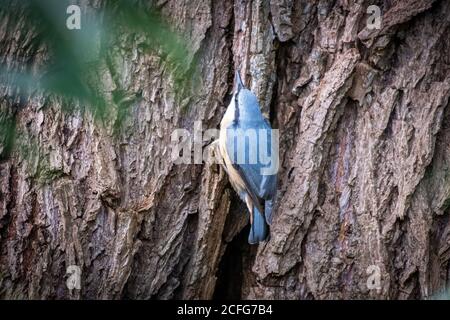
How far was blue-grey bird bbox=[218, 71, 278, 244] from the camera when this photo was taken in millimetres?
2896

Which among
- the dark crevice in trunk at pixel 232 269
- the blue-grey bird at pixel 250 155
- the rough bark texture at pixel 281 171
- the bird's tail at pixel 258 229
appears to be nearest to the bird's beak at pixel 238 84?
the blue-grey bird at pixel 250 155

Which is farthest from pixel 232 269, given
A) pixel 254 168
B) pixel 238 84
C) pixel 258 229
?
pixel 238 84

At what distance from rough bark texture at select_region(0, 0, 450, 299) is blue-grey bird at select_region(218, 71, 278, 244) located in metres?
0.09

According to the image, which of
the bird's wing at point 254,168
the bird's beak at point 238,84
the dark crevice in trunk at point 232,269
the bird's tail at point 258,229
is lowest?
the dark crevice in trunk at point 232,269

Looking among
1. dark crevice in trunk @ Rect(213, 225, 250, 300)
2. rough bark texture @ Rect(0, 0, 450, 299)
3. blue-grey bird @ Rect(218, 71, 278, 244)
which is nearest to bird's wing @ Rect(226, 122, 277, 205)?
blue-grey bird @ Rect(218, 71, 278, 244)

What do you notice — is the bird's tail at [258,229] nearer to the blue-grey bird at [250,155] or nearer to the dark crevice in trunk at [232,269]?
the blue-grey bird at [250,155]

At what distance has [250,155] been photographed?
3.09 m

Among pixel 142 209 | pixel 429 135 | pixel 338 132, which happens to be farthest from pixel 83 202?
pixel 429 135

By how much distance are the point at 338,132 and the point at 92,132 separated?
4.34ft

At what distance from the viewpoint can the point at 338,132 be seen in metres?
3.00

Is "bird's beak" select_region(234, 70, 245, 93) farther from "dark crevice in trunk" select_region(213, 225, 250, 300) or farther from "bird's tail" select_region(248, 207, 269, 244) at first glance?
"dark crevice in trunk" select_region(213, 225, 250, 300)

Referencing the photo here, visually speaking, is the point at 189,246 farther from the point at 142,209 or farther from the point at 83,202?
the point at 83,202

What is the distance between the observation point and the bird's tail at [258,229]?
9.62ft

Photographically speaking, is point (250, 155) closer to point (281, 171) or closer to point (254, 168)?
point (254, 168)
